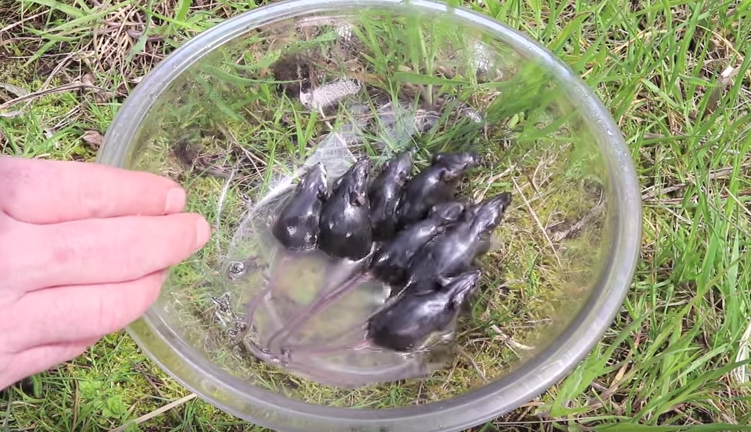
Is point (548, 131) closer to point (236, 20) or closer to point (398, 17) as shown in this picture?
point (398, 17)

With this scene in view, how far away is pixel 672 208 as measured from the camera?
1615mm

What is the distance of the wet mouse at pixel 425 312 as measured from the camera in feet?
4.48

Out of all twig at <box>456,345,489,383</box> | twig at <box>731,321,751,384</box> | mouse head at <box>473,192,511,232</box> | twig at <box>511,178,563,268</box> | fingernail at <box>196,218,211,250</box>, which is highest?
fingernail at <box>196,218,211,250</box>

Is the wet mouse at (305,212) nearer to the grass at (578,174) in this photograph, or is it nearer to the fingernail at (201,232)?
the grass at (578,174)

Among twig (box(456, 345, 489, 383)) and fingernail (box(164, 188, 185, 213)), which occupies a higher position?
fingernail (box(164, 188, 185, 213))

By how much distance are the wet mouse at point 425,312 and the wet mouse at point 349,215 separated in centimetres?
16

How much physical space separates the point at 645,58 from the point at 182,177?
3.71 ft

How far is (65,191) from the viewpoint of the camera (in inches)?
38.7

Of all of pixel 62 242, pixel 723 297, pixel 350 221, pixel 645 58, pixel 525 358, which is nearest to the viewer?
pixel 62 242

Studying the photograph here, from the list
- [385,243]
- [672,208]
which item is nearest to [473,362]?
[385,243]

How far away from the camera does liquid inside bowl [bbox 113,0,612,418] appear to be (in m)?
1.42

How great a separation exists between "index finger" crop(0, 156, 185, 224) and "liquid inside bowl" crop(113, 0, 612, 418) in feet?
1.14

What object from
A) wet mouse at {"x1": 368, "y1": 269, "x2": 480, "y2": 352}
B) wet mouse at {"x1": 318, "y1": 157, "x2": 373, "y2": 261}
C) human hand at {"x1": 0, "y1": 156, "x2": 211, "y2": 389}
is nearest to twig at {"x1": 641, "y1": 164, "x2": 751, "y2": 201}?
wet mouse at {"x1": 368, "y1": 269, "x2": 480, "y2": 352}

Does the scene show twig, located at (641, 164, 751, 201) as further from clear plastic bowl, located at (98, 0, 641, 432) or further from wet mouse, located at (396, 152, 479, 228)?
wet mouse, located at (396, 152, 479, 228)
